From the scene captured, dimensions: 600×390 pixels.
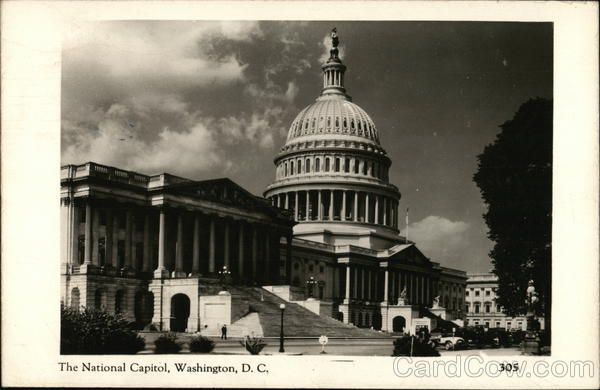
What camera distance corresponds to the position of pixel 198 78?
30766 millimetres

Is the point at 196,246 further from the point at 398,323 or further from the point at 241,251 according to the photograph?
the point at 398,323

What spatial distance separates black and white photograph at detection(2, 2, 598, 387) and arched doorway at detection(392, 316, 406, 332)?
72.3 feet

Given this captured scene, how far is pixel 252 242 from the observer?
6141cm

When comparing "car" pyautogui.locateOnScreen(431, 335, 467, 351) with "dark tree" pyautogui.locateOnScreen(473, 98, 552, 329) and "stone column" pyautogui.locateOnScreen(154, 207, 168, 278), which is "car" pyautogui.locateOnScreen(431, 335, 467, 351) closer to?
"dark tree" pyautogui.locateOnScreen(473, 98, 552, 329)

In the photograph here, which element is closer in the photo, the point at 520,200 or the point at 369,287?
the point at 520,200

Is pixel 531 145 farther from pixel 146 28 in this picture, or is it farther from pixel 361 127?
pixel 361 127

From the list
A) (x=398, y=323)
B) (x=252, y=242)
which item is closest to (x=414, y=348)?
(x=252, y=242)

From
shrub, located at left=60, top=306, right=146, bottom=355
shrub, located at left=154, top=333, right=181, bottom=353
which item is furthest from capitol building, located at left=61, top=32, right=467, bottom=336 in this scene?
shrub, located at left=154, top=333, right=181, bottom=353

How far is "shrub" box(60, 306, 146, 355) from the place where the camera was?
25875 mm

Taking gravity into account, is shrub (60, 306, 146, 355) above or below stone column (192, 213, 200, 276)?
below

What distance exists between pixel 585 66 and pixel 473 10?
378 cm

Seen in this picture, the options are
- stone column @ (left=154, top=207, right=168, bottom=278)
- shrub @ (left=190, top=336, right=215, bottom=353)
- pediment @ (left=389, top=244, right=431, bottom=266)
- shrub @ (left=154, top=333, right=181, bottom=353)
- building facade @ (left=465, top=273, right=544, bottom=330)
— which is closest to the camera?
shrub @ (left=154, top=333, right=181, bottom=353)

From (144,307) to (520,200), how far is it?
28.7 meters

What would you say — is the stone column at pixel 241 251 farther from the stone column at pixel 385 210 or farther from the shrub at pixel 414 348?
the stone column at pixel 385 210
